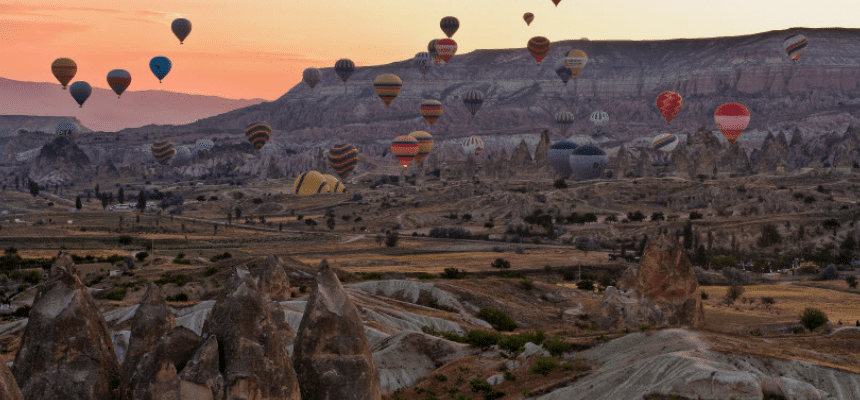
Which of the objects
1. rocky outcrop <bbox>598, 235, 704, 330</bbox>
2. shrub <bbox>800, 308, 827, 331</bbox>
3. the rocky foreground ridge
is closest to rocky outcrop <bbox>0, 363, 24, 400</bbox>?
the rocky foreground ridge

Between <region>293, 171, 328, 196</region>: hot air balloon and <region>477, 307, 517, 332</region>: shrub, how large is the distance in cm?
13231

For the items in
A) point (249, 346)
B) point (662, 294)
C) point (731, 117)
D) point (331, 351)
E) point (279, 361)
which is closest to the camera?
point (249, 346)

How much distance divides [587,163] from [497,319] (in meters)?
137

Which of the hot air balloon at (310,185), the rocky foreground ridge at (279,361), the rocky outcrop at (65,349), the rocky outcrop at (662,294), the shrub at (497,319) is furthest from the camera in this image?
the hot air balloon at (310,185)

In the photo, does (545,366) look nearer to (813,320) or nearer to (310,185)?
(813,320)

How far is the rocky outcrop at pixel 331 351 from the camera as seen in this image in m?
24.5

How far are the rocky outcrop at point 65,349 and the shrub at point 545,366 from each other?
56.6ft

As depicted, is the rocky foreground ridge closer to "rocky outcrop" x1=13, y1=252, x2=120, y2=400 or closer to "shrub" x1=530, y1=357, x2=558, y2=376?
"rocky outcrop" x1=13, y1=252, x2=120, y2=400

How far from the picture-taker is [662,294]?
4722cm

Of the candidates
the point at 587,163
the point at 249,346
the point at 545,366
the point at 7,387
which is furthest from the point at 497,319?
the point at 587,163

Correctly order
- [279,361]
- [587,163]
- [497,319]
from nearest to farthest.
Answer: [279,361]
[497,319]
[587,163]

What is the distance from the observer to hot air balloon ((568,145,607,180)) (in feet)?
620

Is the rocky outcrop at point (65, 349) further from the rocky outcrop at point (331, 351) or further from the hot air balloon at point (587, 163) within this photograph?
the hot air balloon at point (587, 163)

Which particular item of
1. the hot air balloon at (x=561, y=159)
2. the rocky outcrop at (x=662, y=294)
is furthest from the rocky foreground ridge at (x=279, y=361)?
the hot air balloon at (x=561, y=159)
